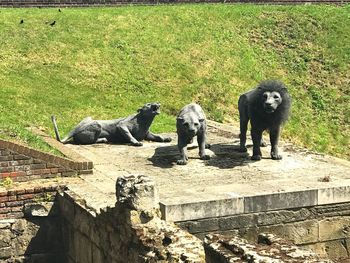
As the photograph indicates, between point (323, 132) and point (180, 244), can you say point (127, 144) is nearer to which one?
point (180, 244)

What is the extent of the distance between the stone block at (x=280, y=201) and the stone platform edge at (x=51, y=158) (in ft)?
9.27

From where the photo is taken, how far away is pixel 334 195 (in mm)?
8422

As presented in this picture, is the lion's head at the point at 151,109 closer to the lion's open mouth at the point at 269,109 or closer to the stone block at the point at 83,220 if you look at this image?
the lion's open mouth at the point at 269,109

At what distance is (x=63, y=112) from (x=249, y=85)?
719 cm

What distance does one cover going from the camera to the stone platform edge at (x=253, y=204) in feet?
24.4

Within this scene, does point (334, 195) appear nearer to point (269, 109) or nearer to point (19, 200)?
point (269, 109)

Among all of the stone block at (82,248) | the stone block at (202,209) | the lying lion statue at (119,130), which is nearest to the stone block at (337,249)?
the stone block at (202,209)

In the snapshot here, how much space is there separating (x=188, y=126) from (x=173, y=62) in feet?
35.2

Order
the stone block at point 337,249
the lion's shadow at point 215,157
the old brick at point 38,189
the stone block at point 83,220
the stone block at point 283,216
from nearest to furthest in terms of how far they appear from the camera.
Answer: the stone block at point 83,220 < the stone block at point 283,216 < the stone block at point 337,249 < the old brick at point 38,189 < the lion's shadow at point 215,157

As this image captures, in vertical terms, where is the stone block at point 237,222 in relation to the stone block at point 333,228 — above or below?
above

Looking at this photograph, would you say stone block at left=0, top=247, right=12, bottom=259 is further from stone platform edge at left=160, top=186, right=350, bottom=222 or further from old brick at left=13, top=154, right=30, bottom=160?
stone platform edge at left=160, top=186, right=350, bottom=222

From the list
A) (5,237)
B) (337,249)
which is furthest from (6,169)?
(337,249)

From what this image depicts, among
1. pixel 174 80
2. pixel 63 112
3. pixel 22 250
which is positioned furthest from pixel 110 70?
pixel 22 250

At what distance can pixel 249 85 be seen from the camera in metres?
20.4
